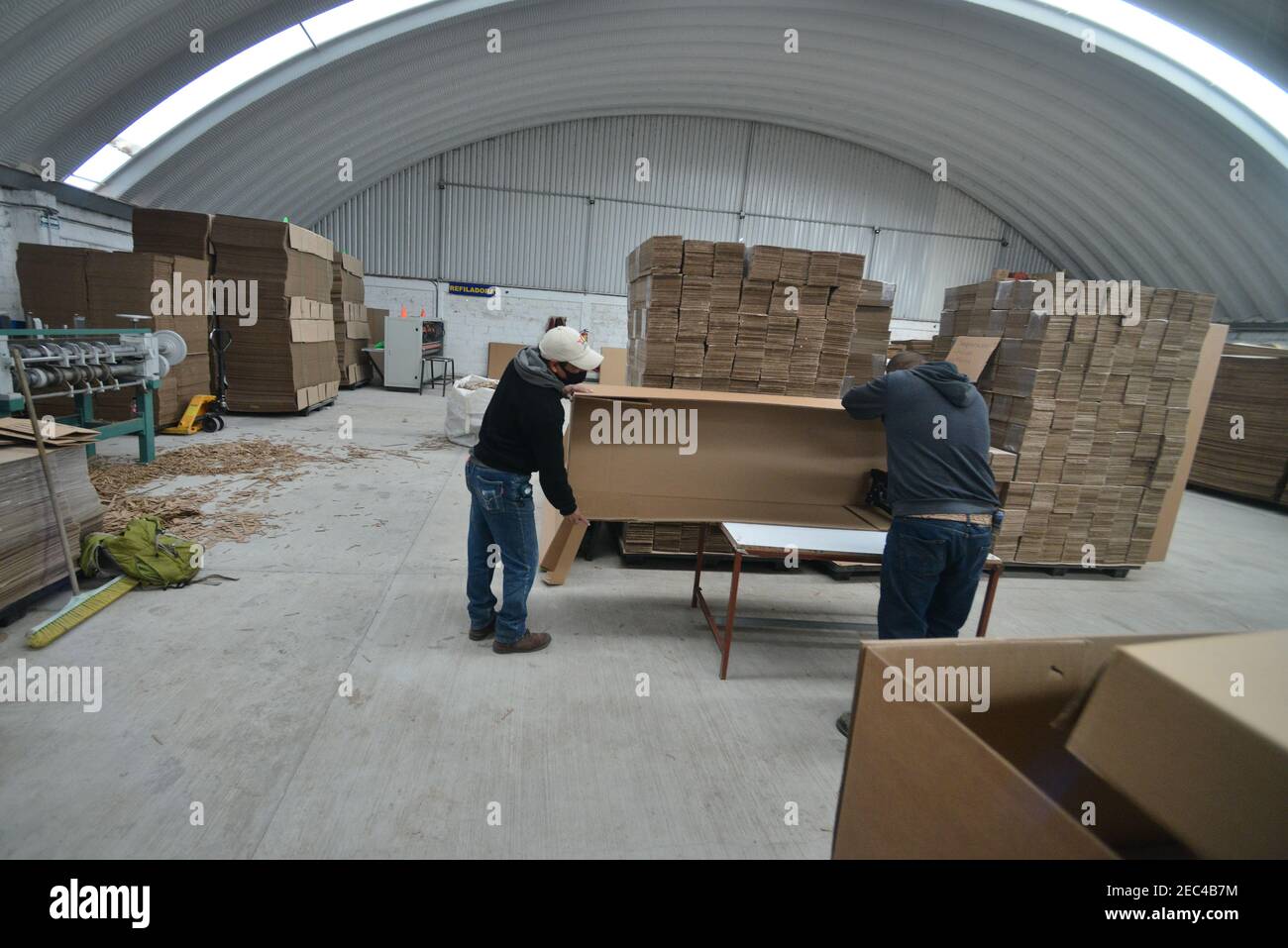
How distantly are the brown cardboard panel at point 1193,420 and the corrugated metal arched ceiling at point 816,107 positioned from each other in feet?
26.7

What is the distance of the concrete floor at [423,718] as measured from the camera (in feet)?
7.89

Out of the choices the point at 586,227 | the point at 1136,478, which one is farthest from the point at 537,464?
the point at 586,227

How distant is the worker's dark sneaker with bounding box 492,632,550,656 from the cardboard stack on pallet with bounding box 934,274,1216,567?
4.54 metres

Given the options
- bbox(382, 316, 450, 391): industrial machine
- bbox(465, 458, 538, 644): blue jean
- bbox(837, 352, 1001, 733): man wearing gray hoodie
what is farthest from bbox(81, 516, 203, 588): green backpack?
bbox(382, 316, 450, 391): industrial machine

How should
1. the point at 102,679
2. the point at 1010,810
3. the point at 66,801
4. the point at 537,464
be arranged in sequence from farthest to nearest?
the point at 537,464, the point at 102,679, the point at 66,801, the point at 1010,810

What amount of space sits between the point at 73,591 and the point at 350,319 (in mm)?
11318

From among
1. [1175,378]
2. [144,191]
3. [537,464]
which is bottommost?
[537,464]

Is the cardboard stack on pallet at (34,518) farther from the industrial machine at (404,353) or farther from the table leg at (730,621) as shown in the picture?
the industrial machine at (404,353)

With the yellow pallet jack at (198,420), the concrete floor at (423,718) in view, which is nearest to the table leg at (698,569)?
the concrete floor at (423,718)

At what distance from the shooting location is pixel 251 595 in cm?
414

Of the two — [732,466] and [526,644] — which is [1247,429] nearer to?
[732,466]

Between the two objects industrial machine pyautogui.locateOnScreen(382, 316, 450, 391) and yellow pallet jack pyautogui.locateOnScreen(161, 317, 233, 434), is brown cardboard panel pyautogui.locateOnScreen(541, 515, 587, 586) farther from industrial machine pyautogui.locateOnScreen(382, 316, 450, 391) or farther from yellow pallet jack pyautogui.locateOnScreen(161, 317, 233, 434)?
industrial machine pyautogui.locateOnScreen(382, 316, 450, 391)

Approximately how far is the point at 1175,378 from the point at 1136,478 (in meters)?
0.99
